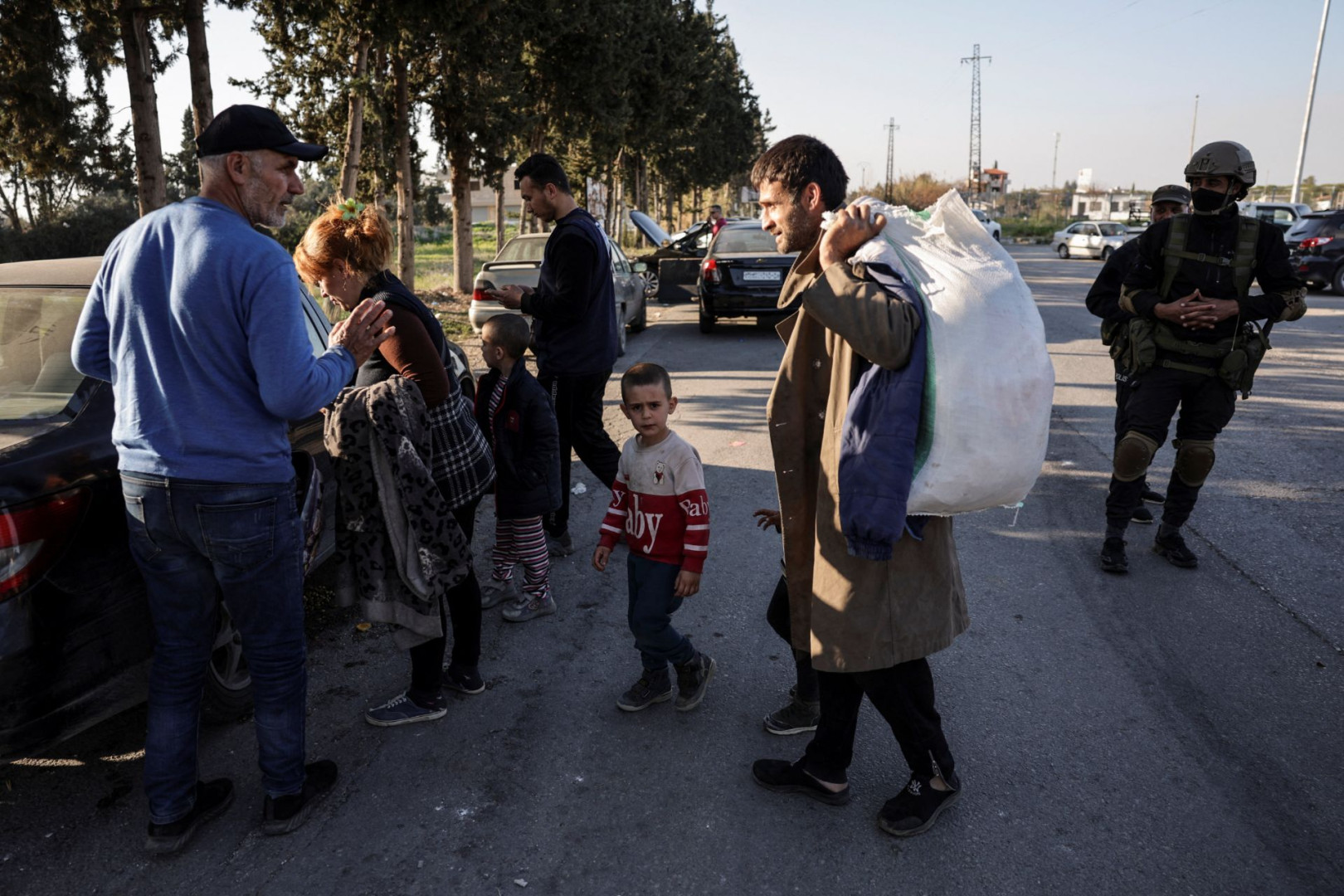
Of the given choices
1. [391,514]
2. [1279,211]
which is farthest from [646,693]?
[1279,211]

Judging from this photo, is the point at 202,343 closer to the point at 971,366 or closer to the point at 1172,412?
the point at 971,366

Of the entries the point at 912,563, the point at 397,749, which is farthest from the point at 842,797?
the point at 397,749

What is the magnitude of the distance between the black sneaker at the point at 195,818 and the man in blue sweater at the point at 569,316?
7.52 feet

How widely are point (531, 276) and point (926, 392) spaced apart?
9.91 meters

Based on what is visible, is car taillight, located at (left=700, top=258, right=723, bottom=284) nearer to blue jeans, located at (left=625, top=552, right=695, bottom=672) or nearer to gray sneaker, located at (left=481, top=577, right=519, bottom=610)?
gray sneaker, located at (left=481, top=577, right=519, bottom=610)

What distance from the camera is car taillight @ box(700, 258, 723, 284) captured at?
1274 centimetres

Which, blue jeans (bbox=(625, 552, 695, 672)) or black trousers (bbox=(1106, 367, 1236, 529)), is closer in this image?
blue jeans (bbox=(625, 552, 695, 672))

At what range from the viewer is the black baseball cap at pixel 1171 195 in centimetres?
516

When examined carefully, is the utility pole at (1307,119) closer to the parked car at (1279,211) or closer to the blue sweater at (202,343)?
the parked car at (1279,211)

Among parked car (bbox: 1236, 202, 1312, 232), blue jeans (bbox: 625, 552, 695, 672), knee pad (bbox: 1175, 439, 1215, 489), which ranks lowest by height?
blue jeans (bbox: 625, 552, 695, 672)

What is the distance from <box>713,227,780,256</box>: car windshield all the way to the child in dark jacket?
30.7 feet

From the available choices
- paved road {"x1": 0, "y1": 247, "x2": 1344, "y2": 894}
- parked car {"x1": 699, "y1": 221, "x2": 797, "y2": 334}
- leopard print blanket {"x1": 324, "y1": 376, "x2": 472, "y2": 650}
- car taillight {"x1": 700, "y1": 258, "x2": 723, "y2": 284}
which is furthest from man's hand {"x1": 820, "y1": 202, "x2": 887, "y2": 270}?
car taillight {"x1": 700, "y1": 258, "x2": 723, "y2": 284}

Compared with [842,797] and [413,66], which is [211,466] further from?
[413,66]

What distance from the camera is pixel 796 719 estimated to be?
3.16 meters
